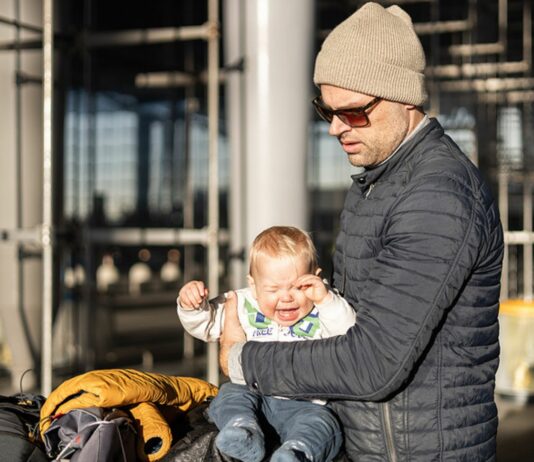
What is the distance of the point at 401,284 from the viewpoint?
1.82m

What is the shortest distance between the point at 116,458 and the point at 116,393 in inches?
6.0

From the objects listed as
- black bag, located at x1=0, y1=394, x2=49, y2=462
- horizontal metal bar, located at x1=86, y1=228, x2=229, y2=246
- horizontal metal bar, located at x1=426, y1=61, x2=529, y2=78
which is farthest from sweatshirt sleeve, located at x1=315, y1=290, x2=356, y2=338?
horizontal metal bar, located at x1=426, y1=61, x2=529, y2=78

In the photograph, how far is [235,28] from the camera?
536 centimetres

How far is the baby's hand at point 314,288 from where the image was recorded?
2055mm

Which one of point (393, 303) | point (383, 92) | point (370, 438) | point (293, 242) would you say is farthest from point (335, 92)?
point (370, 438)

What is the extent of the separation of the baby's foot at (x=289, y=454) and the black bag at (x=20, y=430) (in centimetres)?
56

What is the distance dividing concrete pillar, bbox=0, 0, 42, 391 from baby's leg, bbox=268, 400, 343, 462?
4.57 m

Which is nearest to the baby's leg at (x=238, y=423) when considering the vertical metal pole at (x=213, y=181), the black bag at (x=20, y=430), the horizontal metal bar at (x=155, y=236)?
the black bag at (x=20, y=430)

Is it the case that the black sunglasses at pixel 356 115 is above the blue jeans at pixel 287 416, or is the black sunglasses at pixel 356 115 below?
above

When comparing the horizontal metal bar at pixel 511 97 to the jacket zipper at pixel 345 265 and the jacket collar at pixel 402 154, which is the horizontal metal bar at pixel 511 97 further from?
the jacket collar at pixel 402 154

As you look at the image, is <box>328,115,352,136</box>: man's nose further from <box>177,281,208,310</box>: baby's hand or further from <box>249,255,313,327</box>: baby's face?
<box>177,281,208,310</box>: baby's hand

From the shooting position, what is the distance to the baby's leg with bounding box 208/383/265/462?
1.93 metres

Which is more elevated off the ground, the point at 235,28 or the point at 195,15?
the point at 195,15

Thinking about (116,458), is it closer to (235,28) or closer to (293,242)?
(293,242)
